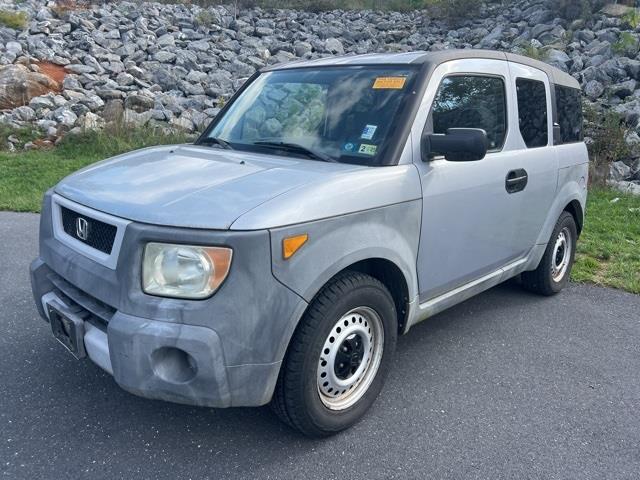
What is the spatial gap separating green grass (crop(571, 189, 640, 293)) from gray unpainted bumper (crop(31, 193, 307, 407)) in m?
4.12

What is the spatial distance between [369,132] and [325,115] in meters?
0.35

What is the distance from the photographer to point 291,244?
2674 mm

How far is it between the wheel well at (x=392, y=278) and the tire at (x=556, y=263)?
207 cm

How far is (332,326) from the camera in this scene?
2922 mm

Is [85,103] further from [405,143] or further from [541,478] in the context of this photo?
[541,478]

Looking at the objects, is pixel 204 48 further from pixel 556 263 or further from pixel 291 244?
pixel 291 244

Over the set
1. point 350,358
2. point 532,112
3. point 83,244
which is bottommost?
point 350,358

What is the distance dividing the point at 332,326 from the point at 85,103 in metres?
12.4

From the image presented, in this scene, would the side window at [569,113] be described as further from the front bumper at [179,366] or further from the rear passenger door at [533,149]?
the front bumper at [179,366]

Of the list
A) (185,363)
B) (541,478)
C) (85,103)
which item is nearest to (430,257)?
(541,478)

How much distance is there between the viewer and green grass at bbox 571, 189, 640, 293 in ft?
19.0

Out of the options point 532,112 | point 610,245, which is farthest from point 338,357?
point 610,245

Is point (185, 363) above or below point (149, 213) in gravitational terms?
below

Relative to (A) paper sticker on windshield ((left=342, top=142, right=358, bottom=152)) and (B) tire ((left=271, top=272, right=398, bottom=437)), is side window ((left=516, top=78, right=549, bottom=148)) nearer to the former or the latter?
(A) paper sticker on windshield ((left=342, top=142, right=358, bottom=152))
